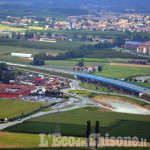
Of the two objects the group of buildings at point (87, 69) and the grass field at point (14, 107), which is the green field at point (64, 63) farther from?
the grass field at point (14, 107)

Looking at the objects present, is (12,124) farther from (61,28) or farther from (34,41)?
(61,28)

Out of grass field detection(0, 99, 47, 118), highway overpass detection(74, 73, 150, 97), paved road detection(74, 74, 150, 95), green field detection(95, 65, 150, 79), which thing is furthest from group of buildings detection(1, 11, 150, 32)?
grass field detection(0, 99, 47, 118)

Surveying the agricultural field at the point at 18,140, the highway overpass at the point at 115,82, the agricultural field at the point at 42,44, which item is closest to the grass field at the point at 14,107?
the agricultural field at the point at 18,140

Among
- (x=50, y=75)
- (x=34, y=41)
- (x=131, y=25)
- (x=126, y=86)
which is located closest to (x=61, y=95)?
(x=126, y=86)

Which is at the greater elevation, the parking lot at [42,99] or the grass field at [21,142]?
the parking lot at [42,99]

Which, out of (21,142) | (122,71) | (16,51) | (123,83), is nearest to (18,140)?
(21,142)

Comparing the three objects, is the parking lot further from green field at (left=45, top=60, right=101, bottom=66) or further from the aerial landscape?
green field at (left=45, top=60, right=101, bottom=66)
